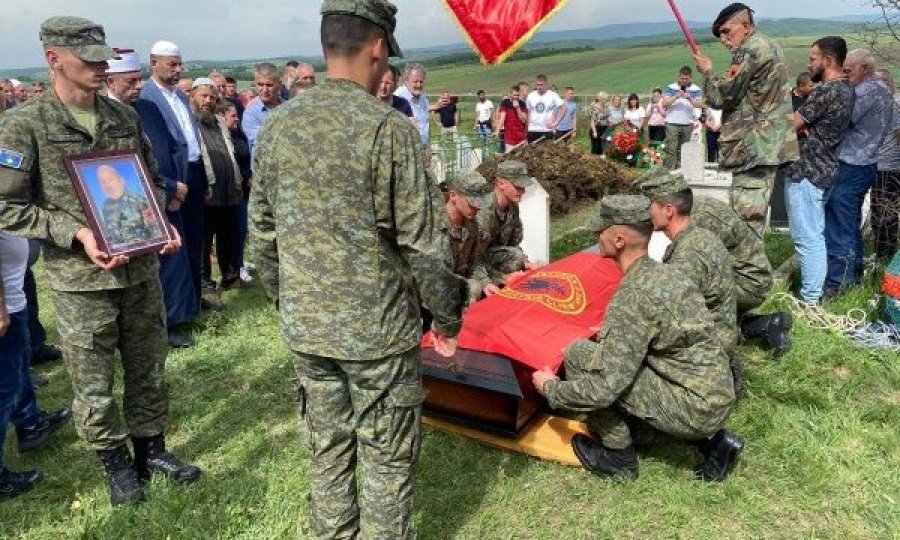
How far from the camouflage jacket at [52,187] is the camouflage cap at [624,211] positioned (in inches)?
79.4

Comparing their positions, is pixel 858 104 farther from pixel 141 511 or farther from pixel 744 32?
pixel 141 511

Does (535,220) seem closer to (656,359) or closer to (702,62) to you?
(702,62)

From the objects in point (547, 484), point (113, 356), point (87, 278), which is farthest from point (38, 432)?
point (547, 484)

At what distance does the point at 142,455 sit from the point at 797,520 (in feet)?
9.58

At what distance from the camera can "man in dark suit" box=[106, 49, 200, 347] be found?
162 inches

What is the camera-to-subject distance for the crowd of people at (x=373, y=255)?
6.43 ft

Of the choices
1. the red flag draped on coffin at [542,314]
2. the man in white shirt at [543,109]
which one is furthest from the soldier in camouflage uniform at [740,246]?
the man in white shirt at [543,109]

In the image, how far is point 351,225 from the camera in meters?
1.95

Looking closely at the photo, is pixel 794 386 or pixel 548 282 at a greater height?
pixel 548 282

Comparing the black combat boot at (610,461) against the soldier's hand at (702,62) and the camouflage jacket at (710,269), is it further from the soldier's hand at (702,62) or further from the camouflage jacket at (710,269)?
the soldier's hand at (702,62)

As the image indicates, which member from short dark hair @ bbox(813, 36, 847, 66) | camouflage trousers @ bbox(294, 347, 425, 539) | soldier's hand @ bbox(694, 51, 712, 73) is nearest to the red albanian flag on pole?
soldier's hand @ bbox(694, 51, 712, 73)

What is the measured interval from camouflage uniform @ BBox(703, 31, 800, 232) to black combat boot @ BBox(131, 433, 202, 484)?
4.01 metres

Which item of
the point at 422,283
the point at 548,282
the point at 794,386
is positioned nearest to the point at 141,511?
the point at 422,283

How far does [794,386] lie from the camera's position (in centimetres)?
387
